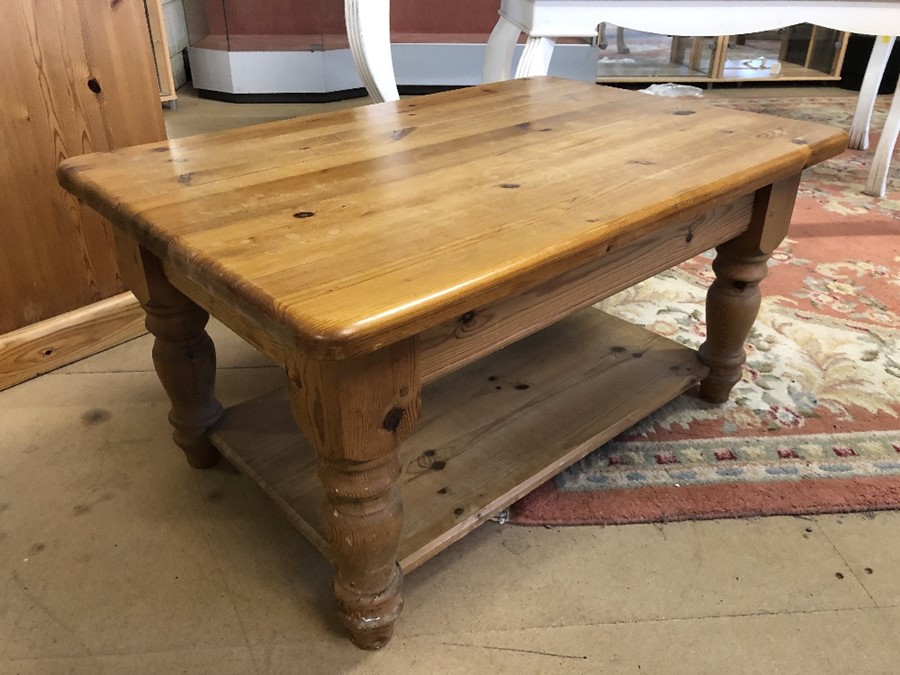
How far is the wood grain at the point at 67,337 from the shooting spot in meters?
1.14

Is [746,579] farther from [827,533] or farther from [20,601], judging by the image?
[20,601]

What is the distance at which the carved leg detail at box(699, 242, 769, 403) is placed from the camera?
98cm

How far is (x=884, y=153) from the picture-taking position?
6.02 ft

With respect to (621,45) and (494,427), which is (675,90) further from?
(494,427)

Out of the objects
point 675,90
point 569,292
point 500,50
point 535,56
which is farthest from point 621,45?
point 569,292

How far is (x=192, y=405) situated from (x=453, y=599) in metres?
0.40

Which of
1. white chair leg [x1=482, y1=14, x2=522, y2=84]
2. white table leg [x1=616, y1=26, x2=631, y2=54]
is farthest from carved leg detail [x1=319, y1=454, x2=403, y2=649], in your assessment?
white table leg [x1=616, y1=26, x2=631, y2=54]

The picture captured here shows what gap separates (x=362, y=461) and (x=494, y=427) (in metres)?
0.35

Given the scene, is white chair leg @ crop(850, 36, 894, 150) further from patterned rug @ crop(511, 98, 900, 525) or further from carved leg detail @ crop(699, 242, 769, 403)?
carved leg detail @ crop(699, 242, 769, 403)

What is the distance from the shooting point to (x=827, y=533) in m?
0.88

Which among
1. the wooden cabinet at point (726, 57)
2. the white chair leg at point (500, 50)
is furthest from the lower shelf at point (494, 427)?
the wooden cabinet at point (726, 57)

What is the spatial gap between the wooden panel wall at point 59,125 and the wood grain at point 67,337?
23mm

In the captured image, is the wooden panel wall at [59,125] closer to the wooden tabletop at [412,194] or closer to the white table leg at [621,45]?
the wooden tabletop at [412,194]

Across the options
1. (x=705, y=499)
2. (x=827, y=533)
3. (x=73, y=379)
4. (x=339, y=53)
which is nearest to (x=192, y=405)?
(x=73, y=379)
